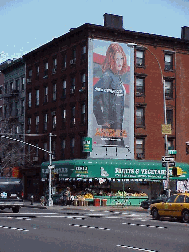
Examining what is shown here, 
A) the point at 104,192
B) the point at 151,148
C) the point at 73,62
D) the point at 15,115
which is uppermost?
the point at 73,62

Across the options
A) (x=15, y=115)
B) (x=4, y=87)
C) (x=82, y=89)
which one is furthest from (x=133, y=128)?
(x=4, y=87)

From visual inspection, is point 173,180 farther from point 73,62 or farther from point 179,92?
point 73,62

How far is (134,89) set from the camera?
192 ft

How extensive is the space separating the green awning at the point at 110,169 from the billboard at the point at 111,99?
61.0 inches

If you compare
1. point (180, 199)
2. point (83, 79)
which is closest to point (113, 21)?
point (83, 79)

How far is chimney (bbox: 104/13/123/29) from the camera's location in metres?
59.7

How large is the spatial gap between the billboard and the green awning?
155cm

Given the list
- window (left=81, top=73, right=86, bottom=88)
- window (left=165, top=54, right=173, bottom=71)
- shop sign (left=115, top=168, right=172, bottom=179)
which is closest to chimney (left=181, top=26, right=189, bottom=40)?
window (left=165, top=54, right=173, bottom=71)

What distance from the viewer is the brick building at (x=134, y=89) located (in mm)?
57156

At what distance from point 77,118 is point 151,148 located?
864 centimetres

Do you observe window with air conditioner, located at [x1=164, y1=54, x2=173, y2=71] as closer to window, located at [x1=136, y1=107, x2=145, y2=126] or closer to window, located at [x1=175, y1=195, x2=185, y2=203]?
window, located at [x1=136, y1=107, x2=145, y2=126]

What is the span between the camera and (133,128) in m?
58.0

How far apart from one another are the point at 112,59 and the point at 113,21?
17.5 feet

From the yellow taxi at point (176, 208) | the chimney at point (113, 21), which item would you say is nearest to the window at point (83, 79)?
the chimney at point (113, 21)
